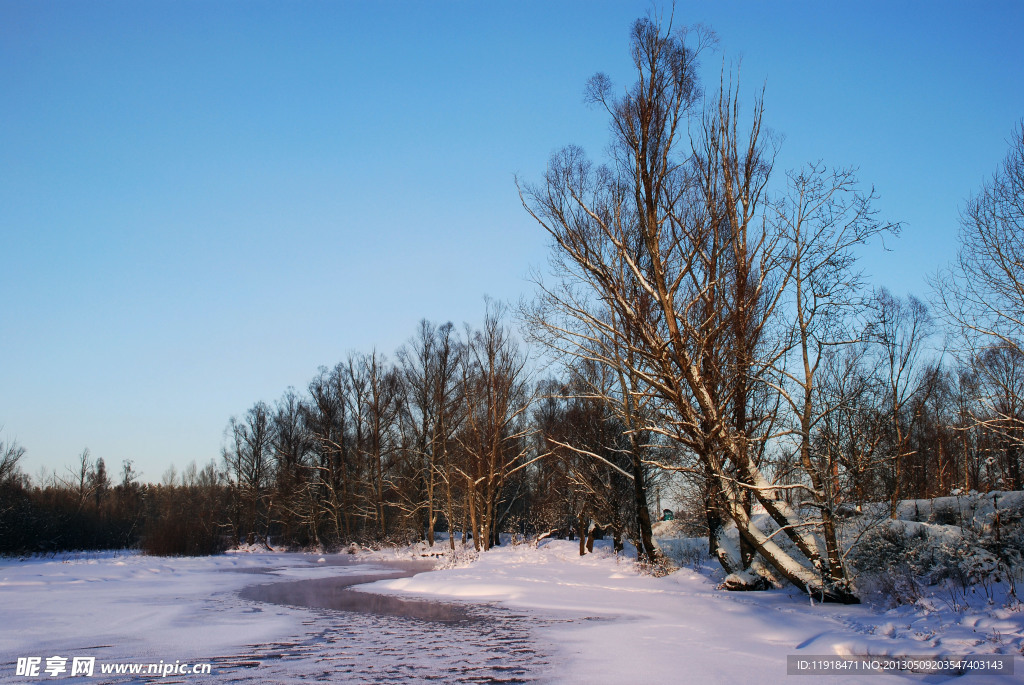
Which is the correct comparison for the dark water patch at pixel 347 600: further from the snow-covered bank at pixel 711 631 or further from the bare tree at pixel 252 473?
the bare tree at pixel 252 473

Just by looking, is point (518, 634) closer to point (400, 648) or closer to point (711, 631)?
point (400, 648)

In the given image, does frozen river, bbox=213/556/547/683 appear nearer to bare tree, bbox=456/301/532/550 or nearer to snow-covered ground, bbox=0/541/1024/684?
snow-covered ground, bbox=0/541/1024/684

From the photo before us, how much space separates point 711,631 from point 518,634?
9.15 feet

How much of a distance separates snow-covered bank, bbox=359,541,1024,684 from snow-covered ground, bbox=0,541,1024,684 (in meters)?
0.03

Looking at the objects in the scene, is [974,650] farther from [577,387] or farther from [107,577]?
[107,577]

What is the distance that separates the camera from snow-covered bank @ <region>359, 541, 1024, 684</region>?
6.43 meters

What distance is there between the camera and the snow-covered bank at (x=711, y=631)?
6.43m

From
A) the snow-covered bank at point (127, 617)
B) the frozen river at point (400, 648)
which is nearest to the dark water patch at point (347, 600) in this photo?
the frozen river at point (400, 648)

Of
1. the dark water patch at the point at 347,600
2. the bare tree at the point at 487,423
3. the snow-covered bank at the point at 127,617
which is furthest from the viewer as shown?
the bare tree at the point at 487,423

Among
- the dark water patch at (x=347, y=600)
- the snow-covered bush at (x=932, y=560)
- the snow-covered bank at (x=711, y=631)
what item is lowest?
the dark water patch at (x=347, y=600)

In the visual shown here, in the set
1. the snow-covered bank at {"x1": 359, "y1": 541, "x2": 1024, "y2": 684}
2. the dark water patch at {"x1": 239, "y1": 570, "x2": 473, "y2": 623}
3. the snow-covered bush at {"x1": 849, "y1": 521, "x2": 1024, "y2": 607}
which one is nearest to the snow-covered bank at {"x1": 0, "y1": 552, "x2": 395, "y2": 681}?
the dark water patch at {"x1": 239, "y1": 570, "x2": 473, "y2": 623}

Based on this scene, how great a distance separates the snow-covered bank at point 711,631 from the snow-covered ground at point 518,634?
0.03m

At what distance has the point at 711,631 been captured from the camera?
28.5ft

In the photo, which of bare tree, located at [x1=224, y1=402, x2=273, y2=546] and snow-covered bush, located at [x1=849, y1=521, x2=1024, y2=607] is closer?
snow-covered bush, located at [x1=849, y1=521, x2=1024, y2=607]
